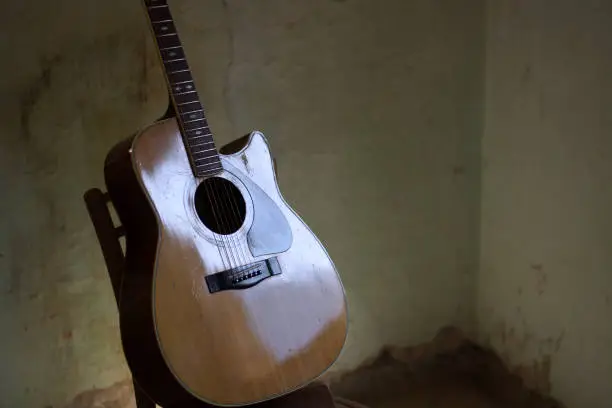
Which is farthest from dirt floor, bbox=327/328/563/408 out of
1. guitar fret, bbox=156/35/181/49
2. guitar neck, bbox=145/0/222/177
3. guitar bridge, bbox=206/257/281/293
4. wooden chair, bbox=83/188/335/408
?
guitar fret, bbox=156/35/181/49

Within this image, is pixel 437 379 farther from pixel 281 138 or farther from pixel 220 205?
pixel 220 205

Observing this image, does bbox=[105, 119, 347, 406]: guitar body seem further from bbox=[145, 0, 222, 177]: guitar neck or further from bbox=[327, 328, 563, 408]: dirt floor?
bbox=[327, 328, 563, 408]: dirt floor

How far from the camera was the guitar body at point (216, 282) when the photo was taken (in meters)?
1.02

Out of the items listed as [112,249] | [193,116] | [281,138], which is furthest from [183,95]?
[281,138]

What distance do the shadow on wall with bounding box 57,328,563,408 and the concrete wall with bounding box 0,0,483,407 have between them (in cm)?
5

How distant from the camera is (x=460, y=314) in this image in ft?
6.00

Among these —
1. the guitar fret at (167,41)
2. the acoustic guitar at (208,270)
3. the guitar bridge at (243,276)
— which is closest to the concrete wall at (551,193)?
the acoustic guitar at (208,270)

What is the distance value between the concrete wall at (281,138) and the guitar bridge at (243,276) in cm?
46

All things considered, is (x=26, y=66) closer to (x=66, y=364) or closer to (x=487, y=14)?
(x=66, y=364)

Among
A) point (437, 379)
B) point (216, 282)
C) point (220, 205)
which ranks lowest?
point (437, 379)

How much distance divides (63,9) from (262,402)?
89 centimetres

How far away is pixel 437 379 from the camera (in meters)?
1.86

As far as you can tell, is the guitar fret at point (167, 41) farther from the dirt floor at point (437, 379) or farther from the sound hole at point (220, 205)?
the dirt floor at point (437, 379)

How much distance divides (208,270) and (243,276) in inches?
2.5
